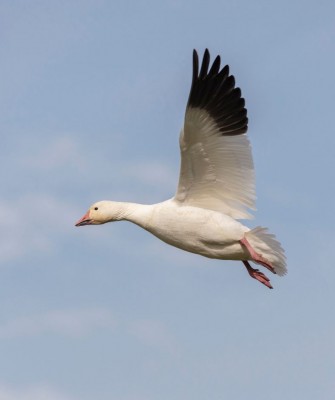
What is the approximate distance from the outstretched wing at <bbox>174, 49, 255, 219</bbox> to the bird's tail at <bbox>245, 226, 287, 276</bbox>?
60 cm

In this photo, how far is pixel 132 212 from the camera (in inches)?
805

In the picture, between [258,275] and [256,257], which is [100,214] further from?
[256,257]

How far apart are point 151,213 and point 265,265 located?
164 cm

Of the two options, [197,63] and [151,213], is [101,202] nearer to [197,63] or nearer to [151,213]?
[151,213]

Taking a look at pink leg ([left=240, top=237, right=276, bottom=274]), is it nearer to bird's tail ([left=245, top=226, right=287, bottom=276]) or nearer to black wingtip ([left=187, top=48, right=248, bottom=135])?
bird's tail ([left=245, top=226, right=287, bottom=276])

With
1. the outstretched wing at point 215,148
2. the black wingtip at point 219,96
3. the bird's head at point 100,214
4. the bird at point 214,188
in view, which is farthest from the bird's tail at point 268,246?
the bird's head at point 100,214

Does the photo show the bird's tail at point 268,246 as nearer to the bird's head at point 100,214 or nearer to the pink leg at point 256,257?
the pink leg at point 256,257

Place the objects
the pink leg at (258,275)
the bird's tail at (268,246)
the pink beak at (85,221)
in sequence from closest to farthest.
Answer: the bird's tail at (268,246), the pink leg at (258,275), the pink beak at (85,221)

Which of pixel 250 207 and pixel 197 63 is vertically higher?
pixel 197 63

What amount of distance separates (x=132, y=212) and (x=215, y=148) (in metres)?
1.47

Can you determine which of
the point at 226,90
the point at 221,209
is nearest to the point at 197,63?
the point at 226,90

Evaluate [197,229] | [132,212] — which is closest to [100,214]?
[132,212]

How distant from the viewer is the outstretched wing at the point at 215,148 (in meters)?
19.7

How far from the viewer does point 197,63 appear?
19766 mm
